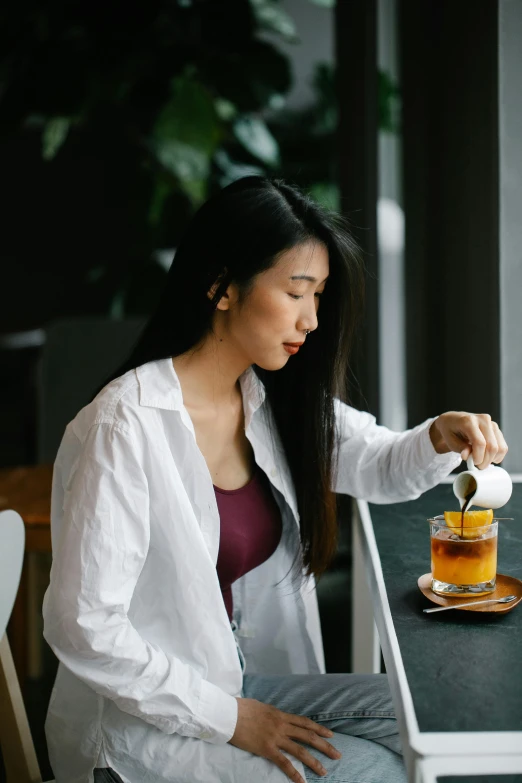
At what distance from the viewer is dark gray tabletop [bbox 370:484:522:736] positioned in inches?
33.0

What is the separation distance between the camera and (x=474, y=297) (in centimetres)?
192

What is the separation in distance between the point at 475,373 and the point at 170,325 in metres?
0.89

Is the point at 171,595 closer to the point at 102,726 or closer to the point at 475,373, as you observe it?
the point at 102,726

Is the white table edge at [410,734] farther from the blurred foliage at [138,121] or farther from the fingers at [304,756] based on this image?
the blurred foliage at [138,121]

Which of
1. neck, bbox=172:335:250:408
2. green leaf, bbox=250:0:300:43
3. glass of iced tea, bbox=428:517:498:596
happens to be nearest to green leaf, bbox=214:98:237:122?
green leaf, bbox=250:0:300:43

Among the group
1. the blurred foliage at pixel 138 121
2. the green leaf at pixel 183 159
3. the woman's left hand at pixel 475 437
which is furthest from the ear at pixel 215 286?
the green leaf at pixel 183 159

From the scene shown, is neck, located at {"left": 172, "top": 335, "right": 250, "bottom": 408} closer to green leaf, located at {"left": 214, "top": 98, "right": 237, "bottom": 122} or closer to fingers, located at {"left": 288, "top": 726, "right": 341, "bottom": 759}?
fingers, located at {"left": 288, "top": 726, "right": 341, "bottom": 759}

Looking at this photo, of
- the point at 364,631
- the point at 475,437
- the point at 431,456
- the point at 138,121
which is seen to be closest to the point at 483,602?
the point at 475,437

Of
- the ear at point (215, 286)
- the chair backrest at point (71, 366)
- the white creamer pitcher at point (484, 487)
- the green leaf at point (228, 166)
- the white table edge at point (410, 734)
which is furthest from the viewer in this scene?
the green leaf at point (228, 166)

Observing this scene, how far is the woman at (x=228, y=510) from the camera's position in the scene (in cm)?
110

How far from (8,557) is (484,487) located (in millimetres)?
640

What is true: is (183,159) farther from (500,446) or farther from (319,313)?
(500,446)

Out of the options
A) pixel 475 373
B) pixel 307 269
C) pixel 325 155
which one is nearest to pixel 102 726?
pixel 307 269

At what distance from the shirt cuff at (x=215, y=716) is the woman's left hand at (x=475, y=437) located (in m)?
0.48
